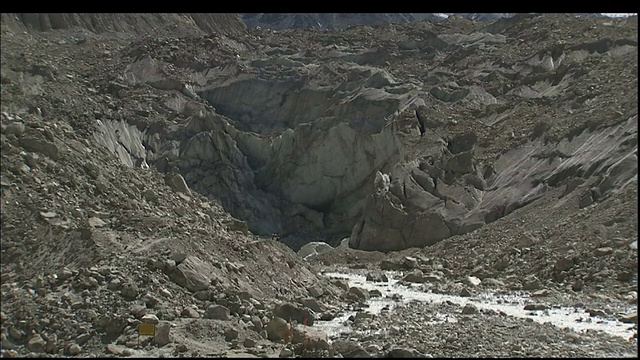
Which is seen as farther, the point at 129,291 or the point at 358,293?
the point at 358,293

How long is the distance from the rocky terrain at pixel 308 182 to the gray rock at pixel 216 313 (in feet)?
0.08

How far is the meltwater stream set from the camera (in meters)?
12.6

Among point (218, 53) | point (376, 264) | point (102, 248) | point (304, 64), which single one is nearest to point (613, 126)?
point (376, 264)

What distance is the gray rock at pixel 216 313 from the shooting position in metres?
11.1

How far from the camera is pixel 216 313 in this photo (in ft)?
36.5

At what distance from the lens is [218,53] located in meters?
50.8

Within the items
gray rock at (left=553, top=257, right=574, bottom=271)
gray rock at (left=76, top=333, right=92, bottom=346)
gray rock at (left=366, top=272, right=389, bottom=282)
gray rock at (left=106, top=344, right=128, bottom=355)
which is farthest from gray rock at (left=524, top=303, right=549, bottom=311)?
gray rock at (left=76, top=333, right=92, bottom=346)

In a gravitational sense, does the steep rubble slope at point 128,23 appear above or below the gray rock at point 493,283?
above

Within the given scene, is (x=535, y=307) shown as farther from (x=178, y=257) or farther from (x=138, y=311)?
(x=138, y=311)

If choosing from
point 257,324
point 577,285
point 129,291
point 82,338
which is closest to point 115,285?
point 129,291

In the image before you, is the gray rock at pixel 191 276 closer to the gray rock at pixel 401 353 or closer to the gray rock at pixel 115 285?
the gray rock at pixel 115 285

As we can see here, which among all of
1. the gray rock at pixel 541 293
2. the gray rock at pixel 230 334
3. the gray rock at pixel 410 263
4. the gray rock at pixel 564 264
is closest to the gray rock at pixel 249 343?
the gray rock at pixel 230 334

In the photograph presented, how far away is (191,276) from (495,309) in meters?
7.17

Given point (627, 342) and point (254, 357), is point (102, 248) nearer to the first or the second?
point (254, 357)
